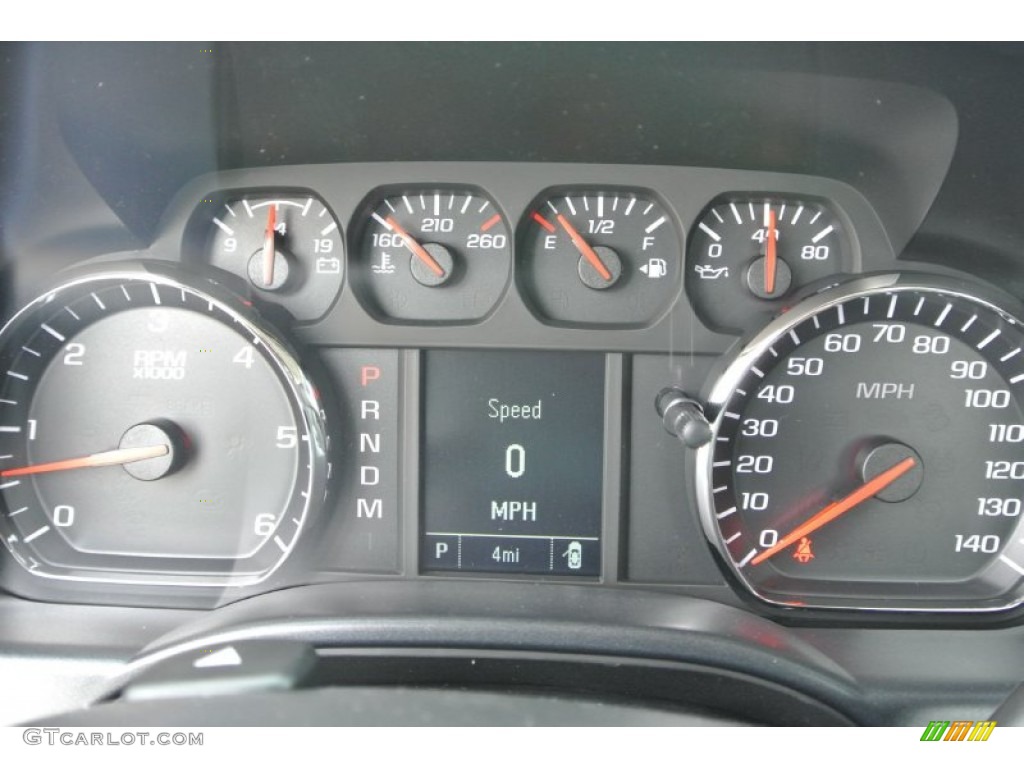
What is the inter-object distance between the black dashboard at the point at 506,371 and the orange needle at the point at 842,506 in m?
0.01

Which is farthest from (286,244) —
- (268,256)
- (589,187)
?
(589,187)

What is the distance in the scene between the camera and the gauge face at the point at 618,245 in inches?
98.1

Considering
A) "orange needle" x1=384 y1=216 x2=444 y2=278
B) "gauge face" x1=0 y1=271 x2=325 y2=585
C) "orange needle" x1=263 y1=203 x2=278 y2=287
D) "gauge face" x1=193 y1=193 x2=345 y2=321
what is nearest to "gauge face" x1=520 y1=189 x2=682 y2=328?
"orange needle" x1=384 y1=216 x2=444 y2=278

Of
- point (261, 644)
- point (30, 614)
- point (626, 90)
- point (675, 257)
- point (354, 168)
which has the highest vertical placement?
point (626, 90)

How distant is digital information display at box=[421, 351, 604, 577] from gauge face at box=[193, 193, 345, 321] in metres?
0.40

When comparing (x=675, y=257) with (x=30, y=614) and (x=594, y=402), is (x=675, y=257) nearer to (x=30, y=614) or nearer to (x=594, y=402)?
(x=594, y=402)

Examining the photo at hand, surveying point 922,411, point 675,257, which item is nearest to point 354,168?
point 675,257

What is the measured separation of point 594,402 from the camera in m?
2.50

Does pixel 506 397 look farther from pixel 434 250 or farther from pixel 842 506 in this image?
pixel 842 506

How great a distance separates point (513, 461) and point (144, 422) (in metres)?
1.07

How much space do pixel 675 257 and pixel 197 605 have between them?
1.69 m

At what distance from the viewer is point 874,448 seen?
94.6 inches

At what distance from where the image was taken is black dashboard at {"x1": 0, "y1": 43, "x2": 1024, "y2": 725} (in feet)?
7.61

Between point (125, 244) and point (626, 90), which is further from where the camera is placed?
point (125, 244)
